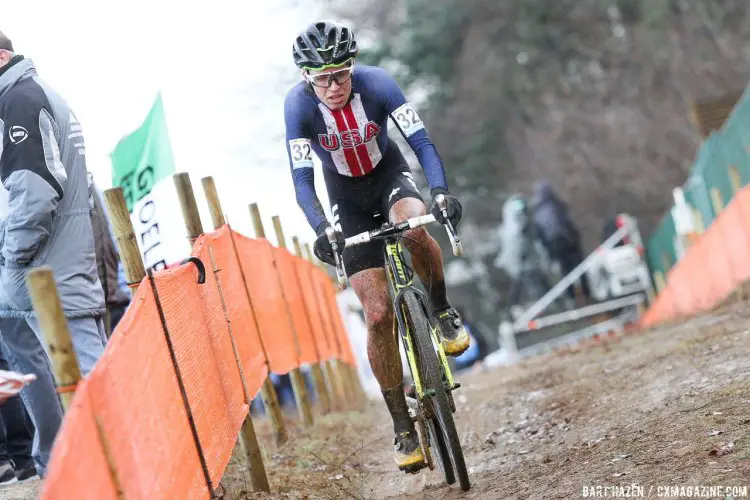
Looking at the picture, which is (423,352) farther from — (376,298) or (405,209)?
Answer: (405,209)

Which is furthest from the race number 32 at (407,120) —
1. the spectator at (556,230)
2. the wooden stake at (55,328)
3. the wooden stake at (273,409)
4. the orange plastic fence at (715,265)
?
the spectator at (556,230)

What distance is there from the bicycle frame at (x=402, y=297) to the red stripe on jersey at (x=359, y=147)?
672 mm

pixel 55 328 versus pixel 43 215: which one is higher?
pixel 43 215

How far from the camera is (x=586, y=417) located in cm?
764

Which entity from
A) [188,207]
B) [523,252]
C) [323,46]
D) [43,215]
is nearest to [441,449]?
[323,46]

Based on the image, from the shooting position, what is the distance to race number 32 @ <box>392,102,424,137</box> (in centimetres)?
667

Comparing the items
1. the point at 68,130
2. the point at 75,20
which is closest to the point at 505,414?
the point at 68,130

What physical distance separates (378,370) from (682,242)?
510 inches

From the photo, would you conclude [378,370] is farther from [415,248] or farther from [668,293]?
[668,293]

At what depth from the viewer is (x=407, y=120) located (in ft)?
22.0

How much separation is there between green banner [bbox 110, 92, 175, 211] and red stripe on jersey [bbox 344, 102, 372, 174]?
13.2ft

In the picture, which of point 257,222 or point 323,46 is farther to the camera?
point 257,222

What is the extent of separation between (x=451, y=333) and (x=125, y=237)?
185 cm

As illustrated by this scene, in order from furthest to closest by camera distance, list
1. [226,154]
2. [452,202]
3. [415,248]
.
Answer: [226,154] → [415,248] → [452,202]
